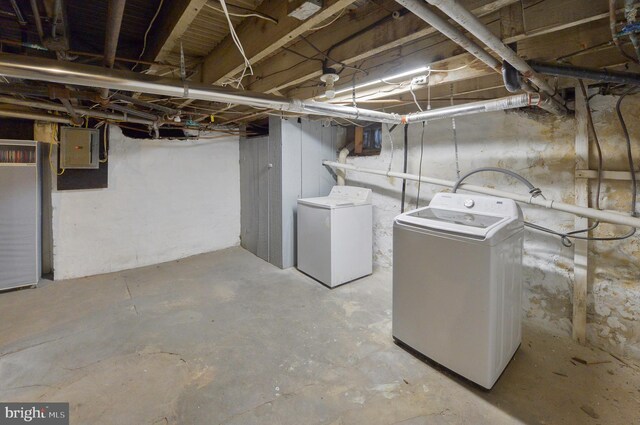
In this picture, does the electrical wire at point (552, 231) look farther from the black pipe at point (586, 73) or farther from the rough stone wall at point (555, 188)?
the black pipe at point (586, 73)

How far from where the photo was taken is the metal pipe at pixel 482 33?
2.74ft

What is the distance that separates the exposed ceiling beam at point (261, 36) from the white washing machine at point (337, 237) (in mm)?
1625

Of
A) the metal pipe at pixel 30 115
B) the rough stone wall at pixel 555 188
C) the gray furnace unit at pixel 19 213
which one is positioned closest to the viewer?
the rough stone wall at pixel 555 188

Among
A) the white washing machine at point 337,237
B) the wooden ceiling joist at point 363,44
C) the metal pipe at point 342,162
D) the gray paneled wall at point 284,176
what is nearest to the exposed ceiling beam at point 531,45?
the wooden ceiling joist at point 363,44

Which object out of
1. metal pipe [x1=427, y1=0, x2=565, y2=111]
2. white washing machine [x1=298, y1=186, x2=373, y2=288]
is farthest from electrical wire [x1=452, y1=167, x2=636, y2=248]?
white washing machine [x1=298, y1=186, x2=373, y2=288]

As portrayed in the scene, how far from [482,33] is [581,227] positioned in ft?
6.20

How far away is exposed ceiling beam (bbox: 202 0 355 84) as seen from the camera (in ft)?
3.96

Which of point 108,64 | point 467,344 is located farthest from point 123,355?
point 467,344

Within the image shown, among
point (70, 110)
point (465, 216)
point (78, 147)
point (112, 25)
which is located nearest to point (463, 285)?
point (465, 216)

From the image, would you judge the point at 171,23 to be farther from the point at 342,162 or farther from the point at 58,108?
the point at 342,162

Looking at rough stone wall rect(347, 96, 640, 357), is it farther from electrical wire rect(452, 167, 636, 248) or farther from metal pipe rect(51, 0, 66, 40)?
metal pipe rect(51, 0, 66, 40)

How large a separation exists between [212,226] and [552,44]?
430 cm

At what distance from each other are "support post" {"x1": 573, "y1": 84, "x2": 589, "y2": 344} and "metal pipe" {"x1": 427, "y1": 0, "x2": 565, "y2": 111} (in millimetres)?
792

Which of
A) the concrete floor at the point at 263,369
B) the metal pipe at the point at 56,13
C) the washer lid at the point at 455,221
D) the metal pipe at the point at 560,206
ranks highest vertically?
the metal pipe at the point at 56,13
